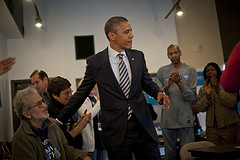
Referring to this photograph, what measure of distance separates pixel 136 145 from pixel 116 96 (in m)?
0.41

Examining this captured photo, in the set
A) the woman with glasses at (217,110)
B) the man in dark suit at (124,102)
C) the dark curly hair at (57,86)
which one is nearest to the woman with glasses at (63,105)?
the dark curly hair at (57,86)

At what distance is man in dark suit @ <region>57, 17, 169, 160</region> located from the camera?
2156 mm

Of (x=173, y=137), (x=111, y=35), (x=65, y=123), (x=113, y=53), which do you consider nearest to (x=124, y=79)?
(x=113, y=53)

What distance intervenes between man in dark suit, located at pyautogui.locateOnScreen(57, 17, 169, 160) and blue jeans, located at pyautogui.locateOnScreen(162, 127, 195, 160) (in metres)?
1.72

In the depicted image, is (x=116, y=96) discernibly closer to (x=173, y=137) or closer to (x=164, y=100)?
(x=164, y=100)

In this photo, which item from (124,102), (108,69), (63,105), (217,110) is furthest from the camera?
(217,110)

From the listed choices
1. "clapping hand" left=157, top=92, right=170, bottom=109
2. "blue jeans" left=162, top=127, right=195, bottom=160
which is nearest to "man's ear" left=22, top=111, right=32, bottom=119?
"clapping hand" left=157, top=92, right=170, bottom=109

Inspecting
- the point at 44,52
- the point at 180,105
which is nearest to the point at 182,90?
the point at 180,105

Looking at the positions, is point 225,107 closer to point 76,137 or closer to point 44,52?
point 76,137

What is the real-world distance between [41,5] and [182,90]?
5329 millimetres

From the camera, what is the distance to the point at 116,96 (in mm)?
2215

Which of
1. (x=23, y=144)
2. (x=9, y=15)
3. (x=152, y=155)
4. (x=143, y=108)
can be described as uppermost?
(x=9, y=15)

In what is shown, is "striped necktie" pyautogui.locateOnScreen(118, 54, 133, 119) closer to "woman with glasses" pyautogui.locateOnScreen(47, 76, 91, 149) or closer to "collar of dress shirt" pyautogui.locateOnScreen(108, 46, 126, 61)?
"collar of dress shirt" pyautogui.locateOnScreen(108, 46, 126, 61)

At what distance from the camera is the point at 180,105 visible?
3.97m
